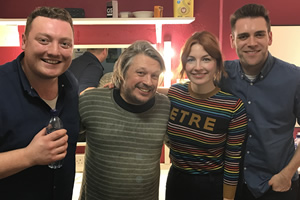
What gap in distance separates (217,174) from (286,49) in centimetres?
244

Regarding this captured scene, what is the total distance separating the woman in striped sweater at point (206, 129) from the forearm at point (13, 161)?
2.69ft

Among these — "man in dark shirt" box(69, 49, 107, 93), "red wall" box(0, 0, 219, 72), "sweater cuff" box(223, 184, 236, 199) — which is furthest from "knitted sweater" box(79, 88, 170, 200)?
"red wall" box(0, 0, 219, 72)

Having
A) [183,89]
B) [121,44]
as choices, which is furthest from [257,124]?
[121,44]

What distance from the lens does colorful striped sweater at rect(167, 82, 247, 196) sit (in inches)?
60.6

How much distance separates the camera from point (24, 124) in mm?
1225

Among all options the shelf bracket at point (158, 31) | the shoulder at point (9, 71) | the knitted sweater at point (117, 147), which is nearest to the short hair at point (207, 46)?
the knitted sweater at point (117, 147)

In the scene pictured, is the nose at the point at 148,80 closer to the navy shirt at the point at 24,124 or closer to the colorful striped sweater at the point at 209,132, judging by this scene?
the colorful striped sweater at the point at 209,132

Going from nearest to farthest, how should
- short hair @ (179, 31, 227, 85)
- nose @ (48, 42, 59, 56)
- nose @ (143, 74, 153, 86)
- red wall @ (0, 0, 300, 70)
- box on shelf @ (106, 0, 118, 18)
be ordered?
nose @ (48, 42, 59, 56), nose @ (143, 74, 153, 86), short hair @ (179, 31, 227, 85), box on shelf @ (106, 0, 118, 18), red wall @ (0, 0, 300, 70)

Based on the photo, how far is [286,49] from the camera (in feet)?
11.0

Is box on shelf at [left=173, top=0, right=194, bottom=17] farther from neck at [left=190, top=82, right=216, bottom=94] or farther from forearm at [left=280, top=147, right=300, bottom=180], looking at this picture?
forearm at [left=280, top=147, right=300, bottom=180]

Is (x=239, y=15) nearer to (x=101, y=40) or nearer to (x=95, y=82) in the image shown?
(x=95, y=82)

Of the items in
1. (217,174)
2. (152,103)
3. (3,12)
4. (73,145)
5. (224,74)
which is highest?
(3,12)

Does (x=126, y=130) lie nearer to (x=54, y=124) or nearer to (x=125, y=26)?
(x=54, y=124)

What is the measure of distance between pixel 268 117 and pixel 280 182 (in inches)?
15.6
